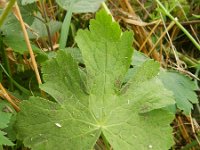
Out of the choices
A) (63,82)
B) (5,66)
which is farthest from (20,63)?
(63,82)

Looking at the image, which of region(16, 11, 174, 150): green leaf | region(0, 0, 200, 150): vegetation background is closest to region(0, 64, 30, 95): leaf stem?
region(0, 0, 200, 150): vegetation background

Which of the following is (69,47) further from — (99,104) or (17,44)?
(99,104)

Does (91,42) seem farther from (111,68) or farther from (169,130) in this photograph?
(169,130)

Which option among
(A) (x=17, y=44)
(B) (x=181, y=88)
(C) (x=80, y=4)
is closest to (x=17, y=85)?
(A) (x=17, y=44)

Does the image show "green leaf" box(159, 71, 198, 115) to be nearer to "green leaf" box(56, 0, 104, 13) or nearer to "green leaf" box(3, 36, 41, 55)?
"green leaf" box(56, 0, 104, 13)

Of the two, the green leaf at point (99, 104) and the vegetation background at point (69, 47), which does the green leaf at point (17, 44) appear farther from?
the green leaf at point (99, 104)

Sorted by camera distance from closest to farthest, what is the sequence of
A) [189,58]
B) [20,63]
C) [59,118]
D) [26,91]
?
[59,118]
[26,91]
[20,63]
[189,58]
